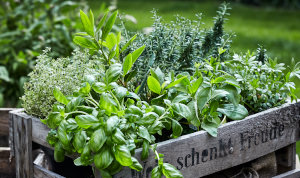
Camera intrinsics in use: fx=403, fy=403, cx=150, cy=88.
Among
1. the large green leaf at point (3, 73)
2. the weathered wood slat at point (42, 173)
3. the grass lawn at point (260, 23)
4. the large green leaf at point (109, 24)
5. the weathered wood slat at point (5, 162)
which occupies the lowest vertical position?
the grass lawn at point (260, 23)

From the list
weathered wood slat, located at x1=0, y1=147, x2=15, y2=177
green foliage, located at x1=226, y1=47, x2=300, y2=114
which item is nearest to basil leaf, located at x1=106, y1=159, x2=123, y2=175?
green foliage, located at x1=226, y1=47, x2=300, y2=114

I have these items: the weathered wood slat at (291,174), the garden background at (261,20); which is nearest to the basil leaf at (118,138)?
the weathered wood slat at (291,174)

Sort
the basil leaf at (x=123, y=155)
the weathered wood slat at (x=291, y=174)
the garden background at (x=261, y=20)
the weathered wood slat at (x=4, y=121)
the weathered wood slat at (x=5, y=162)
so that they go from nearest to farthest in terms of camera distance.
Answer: the basil leaf at (x=123, y=155) < the weathered wood slat at (x=291, y=174) < the weathered wood slat at (x=5, y=162) < the weathered wood slat at (x=4, y=121) < the garden background at (x=261, y=20)

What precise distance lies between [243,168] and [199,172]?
0.34m

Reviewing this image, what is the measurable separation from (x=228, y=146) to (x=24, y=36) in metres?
2.51

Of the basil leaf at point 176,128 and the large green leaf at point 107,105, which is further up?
the large green leaf at point 107,105

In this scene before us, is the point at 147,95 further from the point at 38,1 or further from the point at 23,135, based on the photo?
the point at 38,1

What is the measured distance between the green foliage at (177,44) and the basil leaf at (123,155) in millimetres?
590

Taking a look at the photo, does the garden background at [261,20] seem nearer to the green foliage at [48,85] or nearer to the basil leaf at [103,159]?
the green foliage at [48,85]

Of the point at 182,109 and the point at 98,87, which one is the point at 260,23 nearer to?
the point at 182,109

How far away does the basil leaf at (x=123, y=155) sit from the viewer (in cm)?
125

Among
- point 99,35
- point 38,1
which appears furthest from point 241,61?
point 38,1

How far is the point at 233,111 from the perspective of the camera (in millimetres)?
1691

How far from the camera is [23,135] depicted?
170 cm
